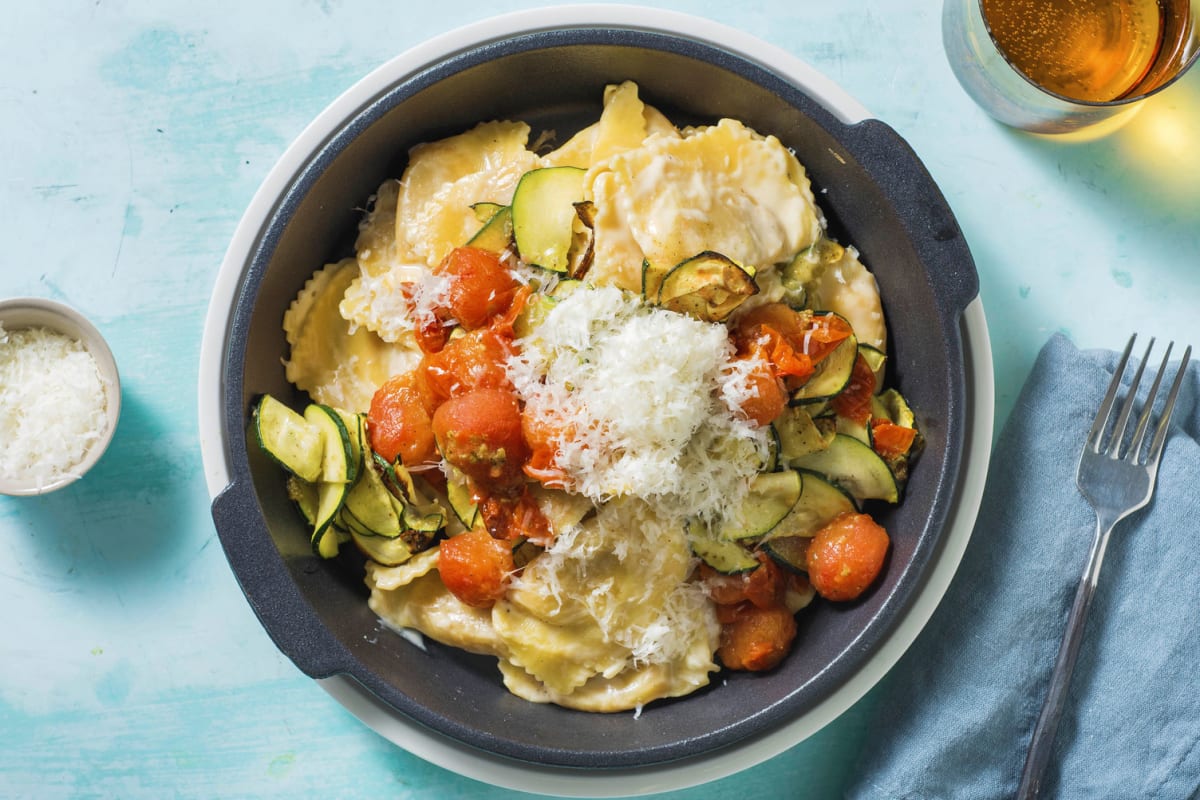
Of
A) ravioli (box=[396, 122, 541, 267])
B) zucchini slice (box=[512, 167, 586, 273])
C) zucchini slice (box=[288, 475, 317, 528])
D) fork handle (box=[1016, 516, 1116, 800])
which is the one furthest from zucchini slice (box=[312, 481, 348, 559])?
fork handle (box=[1016, 516, 1116, 800])

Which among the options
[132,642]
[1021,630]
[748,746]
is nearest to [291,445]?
[132,642]

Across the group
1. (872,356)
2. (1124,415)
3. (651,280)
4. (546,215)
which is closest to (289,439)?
(546,215)

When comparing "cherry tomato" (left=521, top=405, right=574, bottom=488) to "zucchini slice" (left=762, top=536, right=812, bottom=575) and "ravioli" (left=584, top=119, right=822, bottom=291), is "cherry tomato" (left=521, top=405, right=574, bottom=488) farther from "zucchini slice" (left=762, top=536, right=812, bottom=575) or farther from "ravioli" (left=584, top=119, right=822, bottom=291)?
"zucchini slice" (left=762, top=536, right=812, bottom=575)

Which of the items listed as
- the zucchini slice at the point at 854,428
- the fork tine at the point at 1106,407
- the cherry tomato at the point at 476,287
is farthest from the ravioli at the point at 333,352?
the fork tine at the point at 1106,407

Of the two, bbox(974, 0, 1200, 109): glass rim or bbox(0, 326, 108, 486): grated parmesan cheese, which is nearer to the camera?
bbox(974, 0, 1200, 109): glass rim

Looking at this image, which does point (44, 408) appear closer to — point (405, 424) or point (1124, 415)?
point (405, 424)

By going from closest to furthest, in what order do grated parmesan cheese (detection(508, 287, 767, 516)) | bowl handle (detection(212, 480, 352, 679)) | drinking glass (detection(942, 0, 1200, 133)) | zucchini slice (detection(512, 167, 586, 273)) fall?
grated parmesan cheese (detection(508, 287, 767, 516)) < bowl handle (detection(212, 480, 352, 679)) < zucchini slice (detection(512, 167, 586, 273)) < drinking glass (detection(942, 0, 1200, 133))

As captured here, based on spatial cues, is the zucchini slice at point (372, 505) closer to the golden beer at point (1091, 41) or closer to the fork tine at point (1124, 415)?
the fork tine at point (1124, 415)
